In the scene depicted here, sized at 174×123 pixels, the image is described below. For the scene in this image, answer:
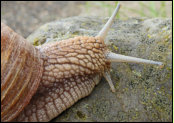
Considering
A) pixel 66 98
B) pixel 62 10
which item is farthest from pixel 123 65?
pixel 62 10

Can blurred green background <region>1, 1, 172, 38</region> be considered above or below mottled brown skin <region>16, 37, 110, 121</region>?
below

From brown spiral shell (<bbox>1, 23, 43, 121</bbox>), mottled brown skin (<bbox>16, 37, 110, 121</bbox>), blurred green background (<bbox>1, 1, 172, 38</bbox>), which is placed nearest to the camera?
brown spiral shell (<bbox>1, 23, 43, 121</bbox>)

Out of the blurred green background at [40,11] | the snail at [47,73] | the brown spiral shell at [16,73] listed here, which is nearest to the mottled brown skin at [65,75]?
the snail at [47,73]

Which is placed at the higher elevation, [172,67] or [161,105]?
[172,67]

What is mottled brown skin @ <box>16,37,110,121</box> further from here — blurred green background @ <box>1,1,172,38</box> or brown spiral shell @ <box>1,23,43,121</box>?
blurred green background @ <box>1,1,172,38</box>

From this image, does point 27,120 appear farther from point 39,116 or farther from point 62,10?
point 62,10

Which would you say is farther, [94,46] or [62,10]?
[62,10]

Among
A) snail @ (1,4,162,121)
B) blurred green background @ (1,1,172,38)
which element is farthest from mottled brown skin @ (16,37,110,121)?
blurred green background @ (1,1,172,38)

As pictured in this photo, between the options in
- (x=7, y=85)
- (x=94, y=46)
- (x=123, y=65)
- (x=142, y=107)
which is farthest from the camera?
(x=123, y=65)

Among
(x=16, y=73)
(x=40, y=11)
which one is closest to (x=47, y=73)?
(x=16, y=73)
